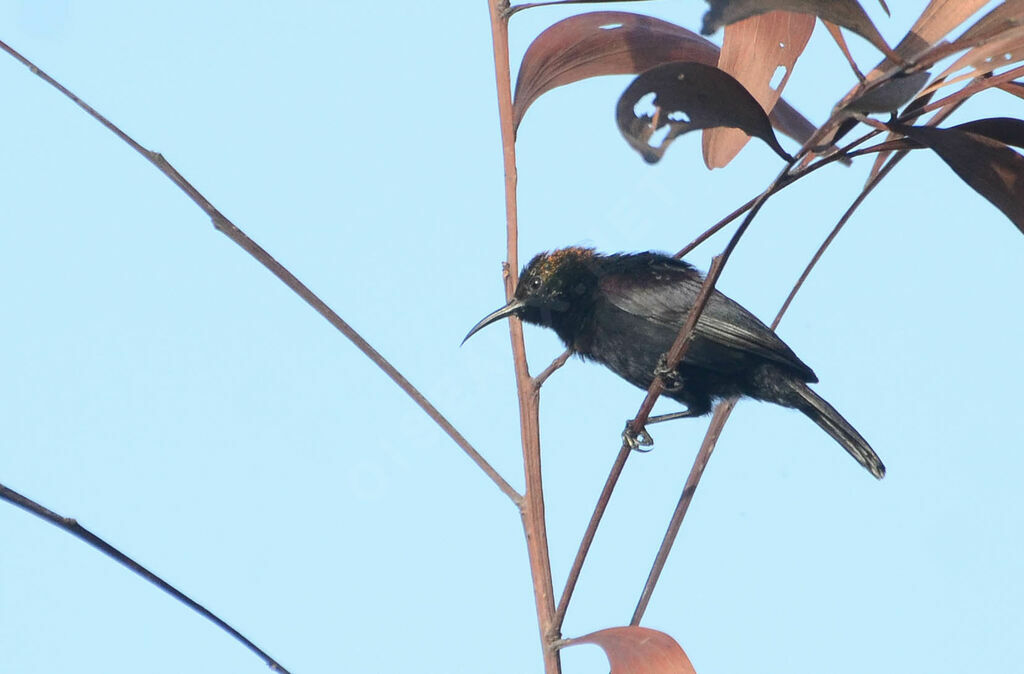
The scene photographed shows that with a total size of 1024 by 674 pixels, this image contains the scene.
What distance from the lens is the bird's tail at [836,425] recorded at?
414 cm

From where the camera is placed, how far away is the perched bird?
426 cm

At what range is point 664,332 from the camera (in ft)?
14.1

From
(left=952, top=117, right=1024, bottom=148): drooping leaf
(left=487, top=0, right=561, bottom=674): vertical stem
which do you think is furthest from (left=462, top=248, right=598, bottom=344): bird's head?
(left=952, top=117, right=1024, bottom=148): drooping leaf

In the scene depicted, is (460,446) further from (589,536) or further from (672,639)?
(672,639)

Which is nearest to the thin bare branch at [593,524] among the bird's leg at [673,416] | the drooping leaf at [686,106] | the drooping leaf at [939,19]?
the drooping leaf at [686,106]

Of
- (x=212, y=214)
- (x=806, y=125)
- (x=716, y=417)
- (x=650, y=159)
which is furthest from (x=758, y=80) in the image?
(x=212, y=214)

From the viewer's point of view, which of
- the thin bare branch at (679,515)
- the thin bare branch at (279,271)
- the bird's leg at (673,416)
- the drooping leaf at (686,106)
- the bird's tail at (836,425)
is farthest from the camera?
the bird's leg at (673,416)

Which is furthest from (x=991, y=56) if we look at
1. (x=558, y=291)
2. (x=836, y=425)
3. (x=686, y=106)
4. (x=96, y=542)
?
(x=558, y=291)

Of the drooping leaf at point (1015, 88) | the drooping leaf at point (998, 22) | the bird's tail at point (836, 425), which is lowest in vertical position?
the drooping leaf at point (998, 22)

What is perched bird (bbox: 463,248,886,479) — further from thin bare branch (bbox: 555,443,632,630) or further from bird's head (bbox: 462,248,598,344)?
thin bare branch (bbox: 555,443,632,630)

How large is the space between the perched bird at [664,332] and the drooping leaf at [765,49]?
1454mm

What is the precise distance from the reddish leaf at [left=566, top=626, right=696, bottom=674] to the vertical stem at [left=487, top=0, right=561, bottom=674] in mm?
113

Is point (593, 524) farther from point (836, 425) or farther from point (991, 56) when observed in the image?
point (836, 425)

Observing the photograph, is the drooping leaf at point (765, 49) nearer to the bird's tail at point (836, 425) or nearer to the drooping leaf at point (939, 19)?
the drooping leaf at point (939, 19)
